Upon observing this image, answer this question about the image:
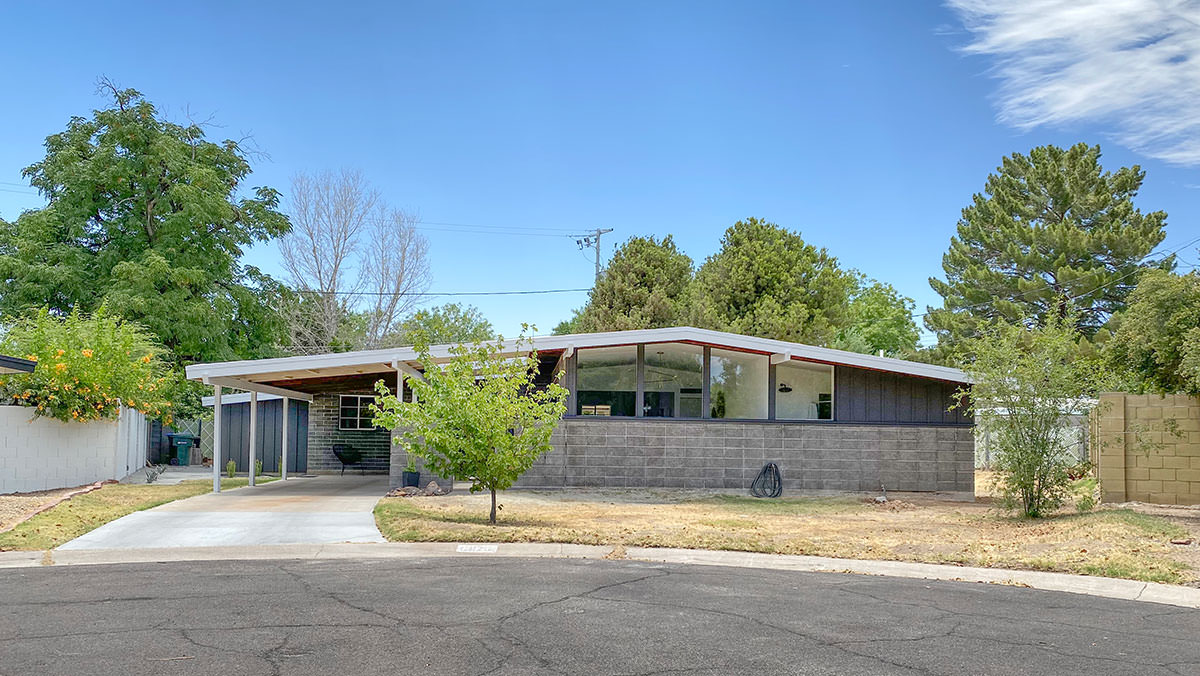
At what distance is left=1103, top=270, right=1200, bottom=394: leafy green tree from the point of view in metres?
14.0

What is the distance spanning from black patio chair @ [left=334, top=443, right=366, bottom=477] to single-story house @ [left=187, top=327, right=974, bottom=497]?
6.27 meters

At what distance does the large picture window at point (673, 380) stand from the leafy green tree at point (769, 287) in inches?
590

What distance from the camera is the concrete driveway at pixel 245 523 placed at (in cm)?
1134

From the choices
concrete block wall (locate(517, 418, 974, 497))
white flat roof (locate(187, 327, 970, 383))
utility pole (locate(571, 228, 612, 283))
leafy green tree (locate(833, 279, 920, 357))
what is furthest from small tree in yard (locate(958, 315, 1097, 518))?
leafy green tree (locate(833, 279, 920, 357))

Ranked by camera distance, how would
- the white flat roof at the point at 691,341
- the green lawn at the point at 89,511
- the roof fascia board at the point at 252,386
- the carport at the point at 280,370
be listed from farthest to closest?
the white flat roof at the point at 691,341
the roof fascia board at the point at 252,386
the carport at the point at 280,370
the green lawn at the point at 89,511

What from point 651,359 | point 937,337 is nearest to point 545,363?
point 651,359

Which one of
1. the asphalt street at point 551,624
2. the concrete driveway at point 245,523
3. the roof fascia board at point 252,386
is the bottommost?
the concrete driveway at point 245,523

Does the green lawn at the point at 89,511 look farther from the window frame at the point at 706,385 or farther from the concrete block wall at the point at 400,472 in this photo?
the window frame at the point at 706,385

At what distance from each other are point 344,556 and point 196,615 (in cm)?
343

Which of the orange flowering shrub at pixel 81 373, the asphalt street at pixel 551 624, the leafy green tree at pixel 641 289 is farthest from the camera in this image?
the leafy green tree at pixel 641 289

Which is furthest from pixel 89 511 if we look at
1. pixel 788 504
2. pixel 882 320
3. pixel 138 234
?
pixel 882 320

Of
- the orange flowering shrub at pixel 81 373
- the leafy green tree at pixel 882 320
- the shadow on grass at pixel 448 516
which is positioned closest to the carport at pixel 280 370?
the orange flowering shrub at pixel 81 373

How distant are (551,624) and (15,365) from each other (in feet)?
45.2

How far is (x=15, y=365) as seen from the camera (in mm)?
16578
